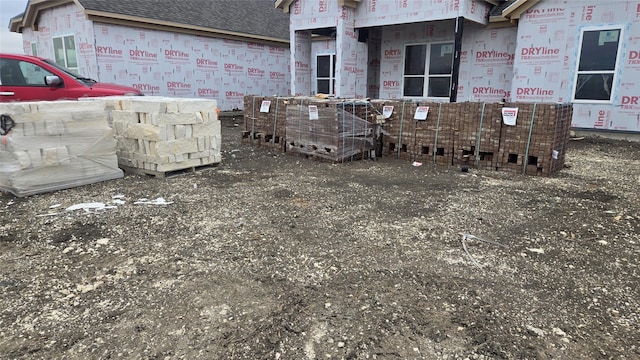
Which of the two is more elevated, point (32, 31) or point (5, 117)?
point (32, 31)

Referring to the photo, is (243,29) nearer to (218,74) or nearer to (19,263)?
(218,74)

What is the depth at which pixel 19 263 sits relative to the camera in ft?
12.2

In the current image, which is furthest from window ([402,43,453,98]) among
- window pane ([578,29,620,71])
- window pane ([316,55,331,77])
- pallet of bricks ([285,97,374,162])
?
pallet of bricks ([285,97,374,162])

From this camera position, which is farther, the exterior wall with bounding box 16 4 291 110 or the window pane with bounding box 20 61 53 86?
the exterior wall with bounding box 16 4 291 110

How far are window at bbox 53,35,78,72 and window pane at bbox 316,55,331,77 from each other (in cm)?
979

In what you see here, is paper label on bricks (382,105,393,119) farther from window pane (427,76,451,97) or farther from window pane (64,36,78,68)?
window pane (64,36,78,68)

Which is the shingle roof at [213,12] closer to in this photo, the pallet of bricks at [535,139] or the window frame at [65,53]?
the window frame at [65,53]

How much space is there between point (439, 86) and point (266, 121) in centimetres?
698

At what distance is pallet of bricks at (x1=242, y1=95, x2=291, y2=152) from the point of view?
31.0 ft

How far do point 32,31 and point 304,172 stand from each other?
14.7m

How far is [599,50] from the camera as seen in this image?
10.4 meters

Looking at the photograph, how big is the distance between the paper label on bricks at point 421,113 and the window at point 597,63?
558cm

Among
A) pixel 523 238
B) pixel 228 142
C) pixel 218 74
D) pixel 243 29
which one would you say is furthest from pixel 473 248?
pixel 243 29

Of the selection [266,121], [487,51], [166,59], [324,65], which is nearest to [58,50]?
[166,59]
